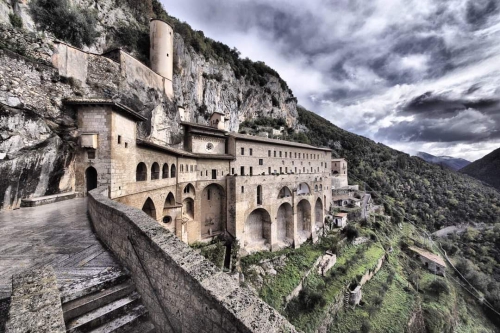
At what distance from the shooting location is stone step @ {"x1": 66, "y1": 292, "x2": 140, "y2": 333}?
247 centimetres

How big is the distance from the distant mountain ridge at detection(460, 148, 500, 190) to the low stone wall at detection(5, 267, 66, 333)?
6249 inches

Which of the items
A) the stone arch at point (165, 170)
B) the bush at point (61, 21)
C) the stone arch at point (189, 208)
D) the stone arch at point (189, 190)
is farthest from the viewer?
the stone arch at point (189, 208)

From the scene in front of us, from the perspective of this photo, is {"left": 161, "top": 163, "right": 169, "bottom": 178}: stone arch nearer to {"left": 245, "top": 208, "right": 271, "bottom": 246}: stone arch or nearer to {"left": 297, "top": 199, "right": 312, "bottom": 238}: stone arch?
{"left": 245, "top": 208, "right": 271, "bottom": 246}: stone arch

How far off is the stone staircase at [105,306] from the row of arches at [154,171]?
8.87 m

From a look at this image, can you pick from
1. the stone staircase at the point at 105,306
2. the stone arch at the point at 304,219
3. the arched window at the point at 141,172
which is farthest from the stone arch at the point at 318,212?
the stone staircase at the point at 105,306

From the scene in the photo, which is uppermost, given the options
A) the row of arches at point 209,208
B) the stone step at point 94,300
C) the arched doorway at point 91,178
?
the arched doorway at point 91,178

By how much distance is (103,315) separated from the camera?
8.75 ft

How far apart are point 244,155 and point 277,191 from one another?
5.39m

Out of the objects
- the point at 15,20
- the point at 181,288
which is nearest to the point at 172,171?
the point at 15,20

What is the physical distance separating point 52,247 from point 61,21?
18.0m

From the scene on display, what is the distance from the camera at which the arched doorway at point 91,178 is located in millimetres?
9234

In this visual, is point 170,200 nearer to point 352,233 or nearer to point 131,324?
point 131,324

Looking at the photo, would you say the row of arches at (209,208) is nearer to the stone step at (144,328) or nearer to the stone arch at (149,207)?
the stone arch at (149,207)

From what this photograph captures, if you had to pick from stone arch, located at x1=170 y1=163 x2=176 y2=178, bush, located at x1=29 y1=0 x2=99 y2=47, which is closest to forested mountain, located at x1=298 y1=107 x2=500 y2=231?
stone arch, located at x1=170 y1=163 x2=176 y2=178
